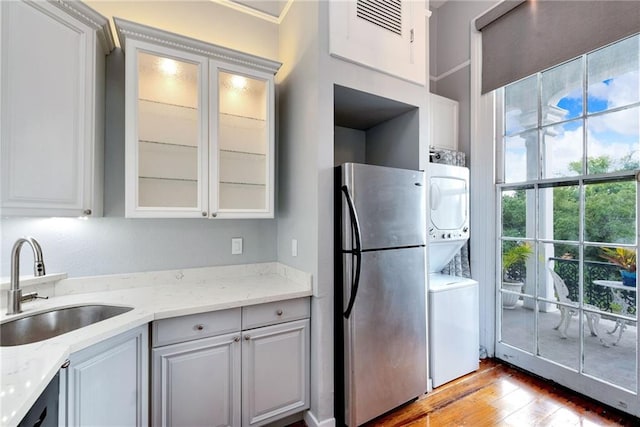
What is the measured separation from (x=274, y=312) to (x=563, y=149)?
249cm

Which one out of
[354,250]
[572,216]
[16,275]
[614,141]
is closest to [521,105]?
[614,141]

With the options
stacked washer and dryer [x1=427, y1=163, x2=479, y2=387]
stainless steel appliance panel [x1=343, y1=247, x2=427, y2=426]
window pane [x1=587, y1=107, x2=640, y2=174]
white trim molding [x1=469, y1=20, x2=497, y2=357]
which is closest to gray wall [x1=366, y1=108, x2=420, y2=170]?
stacked washer and dryer [x1=427, y1=163, x2=479, y2=387]

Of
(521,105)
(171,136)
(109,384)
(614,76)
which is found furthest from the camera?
(521,105)

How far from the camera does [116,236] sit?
1827mm

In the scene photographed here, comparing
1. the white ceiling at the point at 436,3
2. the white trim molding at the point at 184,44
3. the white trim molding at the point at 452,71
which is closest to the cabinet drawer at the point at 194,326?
the white trim molding at the point at 184,44

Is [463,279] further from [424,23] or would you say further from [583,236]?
[424,23]

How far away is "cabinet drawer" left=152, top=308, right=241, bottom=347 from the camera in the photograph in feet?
4.69

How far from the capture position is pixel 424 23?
7.18 ft

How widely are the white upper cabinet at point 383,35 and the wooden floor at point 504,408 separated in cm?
238

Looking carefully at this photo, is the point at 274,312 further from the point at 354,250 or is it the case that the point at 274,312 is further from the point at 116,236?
the point at 116,236

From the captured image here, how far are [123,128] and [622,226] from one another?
3348 millimetres

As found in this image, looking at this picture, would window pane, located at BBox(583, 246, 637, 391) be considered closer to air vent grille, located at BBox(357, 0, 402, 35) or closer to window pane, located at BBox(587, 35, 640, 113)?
window pane, located at BBox(587, 35, 640, 113)

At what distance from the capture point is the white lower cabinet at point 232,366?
1.45 metres

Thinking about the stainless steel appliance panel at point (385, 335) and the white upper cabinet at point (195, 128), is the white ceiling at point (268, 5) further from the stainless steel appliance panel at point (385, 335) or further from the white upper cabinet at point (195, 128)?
the stainless steel appliance panel at point (385, 335)
